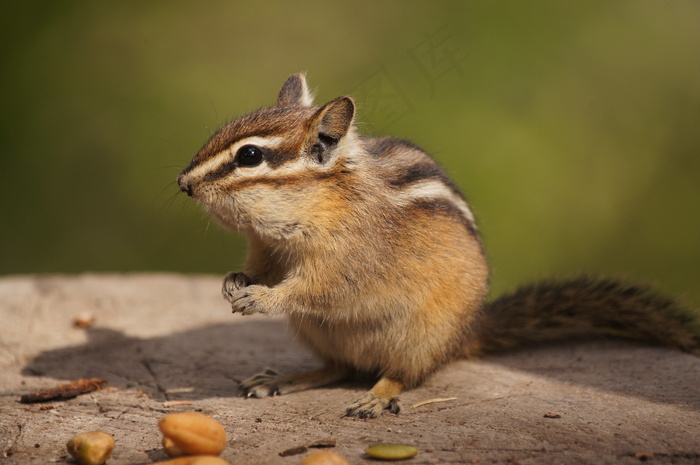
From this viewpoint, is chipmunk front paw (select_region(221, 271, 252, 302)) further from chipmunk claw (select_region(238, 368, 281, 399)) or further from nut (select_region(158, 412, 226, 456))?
nut (select_region(158, 412, 226, 456))

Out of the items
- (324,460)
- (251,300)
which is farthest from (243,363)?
(324,460)

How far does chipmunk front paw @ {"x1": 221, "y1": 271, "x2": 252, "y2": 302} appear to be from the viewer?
3142 mm

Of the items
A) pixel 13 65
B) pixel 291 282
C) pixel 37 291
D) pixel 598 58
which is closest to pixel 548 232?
pixel 598 58

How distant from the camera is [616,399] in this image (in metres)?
2.91

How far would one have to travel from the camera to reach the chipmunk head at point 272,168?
282cm

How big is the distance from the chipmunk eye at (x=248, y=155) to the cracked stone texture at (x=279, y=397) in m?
0.98

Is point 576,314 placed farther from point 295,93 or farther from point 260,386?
point 295,93

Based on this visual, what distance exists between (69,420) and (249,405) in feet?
2.27

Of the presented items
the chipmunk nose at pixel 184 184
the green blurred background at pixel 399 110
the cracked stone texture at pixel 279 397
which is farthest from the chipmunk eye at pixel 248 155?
the green blurred background at pixel 399 110

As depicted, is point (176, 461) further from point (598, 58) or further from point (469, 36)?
point (598, 58)

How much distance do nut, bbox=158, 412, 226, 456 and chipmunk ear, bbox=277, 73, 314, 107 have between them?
159 cm

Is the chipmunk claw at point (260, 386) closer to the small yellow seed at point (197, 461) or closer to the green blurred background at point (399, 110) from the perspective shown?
the small yellow seed at point (197, 461)

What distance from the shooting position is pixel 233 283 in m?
3.21

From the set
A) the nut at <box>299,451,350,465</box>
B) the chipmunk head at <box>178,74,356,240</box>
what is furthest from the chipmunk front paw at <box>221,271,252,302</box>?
the nut at <box>299,451,350,465</box>
